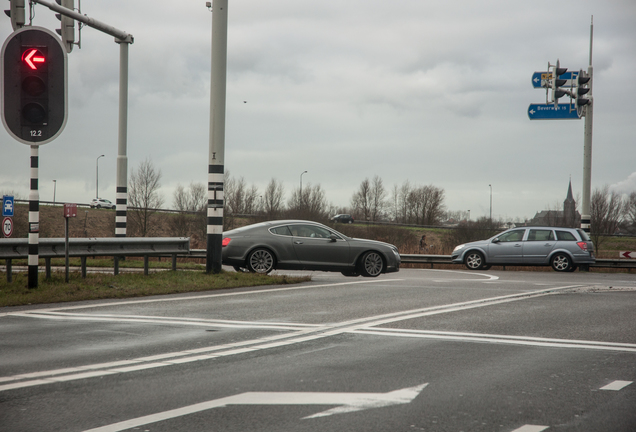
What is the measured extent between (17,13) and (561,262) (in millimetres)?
19004

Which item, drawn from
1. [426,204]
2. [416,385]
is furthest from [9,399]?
[426,204]

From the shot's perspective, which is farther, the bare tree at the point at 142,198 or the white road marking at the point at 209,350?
the bare tree at the point at 142,198

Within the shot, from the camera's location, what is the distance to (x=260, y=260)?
15977 mm

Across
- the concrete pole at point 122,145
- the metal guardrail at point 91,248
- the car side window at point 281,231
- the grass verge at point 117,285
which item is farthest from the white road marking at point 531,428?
the concrete pole at point 122,145

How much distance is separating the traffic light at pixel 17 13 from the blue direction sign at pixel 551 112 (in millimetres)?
20600

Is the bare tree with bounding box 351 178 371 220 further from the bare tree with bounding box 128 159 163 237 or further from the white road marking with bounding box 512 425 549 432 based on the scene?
the white road marking with bounding box 512 425 549 432

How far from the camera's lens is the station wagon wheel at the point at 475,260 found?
24312 mm

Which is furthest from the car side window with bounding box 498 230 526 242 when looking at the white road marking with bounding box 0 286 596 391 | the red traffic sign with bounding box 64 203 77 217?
the red traffic sign with bounding box 64 203 77 217

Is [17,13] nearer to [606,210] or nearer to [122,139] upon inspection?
[122,139]

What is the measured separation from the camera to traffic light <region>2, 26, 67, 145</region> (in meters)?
10.9

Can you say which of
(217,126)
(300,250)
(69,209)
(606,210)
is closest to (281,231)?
(300,250)

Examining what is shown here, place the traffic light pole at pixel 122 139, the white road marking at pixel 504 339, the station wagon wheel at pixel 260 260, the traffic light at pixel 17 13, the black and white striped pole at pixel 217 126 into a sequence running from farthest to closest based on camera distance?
the traffic light pole at pixel 122 139 < the station wagon wheel at pixel 260 260 < the black and white striped pole at pixel 217 126 < the traffic light at pixel 17 13 < the white road marking at pixel 504 339

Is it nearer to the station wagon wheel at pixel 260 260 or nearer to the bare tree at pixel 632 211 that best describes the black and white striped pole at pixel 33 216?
the station wagon wheel at pixel 260 260

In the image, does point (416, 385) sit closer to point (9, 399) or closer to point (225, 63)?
point (9, 399)
